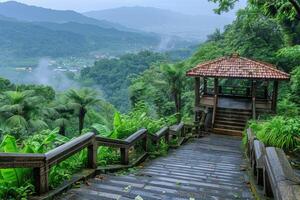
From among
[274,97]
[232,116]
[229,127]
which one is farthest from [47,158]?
[274,97]

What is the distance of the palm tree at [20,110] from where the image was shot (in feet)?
70.9

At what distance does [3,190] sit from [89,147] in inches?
60.6

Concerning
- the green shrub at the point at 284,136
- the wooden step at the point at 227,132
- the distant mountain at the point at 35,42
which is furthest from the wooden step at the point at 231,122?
the distant mountain at the point at 35,42

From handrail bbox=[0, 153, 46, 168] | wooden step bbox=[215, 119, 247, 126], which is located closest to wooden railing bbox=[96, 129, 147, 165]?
handrail bbox=[0, 153, 46, 168]

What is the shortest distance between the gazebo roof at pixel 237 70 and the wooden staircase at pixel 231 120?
1.95m

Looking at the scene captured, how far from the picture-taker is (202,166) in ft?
25.3

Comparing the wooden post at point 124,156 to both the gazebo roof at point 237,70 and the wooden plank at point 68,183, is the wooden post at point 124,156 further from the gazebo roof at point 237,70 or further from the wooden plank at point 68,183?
the gazebo roof at point 237,70

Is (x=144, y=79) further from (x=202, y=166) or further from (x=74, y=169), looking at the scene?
(x=74, y=169)

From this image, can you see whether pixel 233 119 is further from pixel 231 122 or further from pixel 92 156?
pixel 92 156

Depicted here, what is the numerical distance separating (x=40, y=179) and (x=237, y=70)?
48.6ft

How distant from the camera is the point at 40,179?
12.2ft

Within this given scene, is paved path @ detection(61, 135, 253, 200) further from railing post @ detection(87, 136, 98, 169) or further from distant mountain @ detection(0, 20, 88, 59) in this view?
distant mountain @ detection(0, 20, 88, 59)

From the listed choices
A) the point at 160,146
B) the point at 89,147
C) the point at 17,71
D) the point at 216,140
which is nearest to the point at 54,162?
the point at 89,147

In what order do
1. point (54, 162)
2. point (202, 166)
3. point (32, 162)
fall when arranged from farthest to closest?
point (202, 166)
point (54, 162)
point (32, 162)
